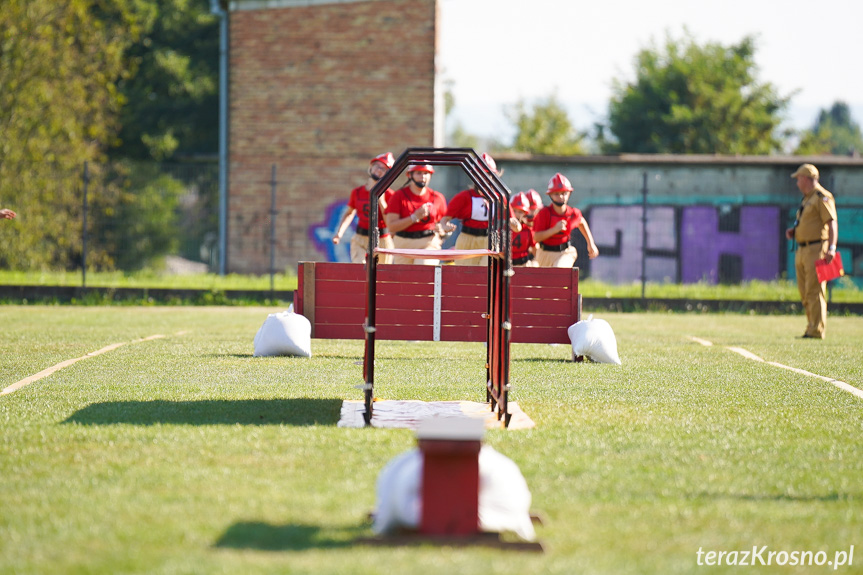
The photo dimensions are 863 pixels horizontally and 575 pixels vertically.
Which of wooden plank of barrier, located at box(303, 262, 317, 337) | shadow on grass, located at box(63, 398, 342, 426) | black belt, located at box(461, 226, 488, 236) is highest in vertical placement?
black belt, located at box(461, 226, 488, 236)

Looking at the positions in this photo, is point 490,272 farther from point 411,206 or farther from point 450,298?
point 411,206

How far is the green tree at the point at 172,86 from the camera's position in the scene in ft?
127

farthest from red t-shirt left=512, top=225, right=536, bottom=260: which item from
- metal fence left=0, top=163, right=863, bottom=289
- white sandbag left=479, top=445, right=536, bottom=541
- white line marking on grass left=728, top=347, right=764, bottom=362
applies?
white sandbag left=479, top=445, right=536, bottom=541

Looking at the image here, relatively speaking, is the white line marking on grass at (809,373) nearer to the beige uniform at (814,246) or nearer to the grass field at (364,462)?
the grass field at (364,462)

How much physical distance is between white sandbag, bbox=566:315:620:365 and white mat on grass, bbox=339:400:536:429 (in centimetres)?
309

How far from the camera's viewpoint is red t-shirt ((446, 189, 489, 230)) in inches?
516

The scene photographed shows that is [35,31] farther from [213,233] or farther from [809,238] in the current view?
[809,238]

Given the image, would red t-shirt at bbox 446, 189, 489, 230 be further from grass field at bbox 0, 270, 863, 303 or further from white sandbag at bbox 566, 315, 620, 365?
grass field at bbox 0, 270, 863, 303

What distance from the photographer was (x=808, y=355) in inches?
480

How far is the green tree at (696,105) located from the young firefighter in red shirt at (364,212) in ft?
114

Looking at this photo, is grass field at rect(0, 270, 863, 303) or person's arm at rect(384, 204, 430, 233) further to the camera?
grass field at rect(0, 270, 863, 303)

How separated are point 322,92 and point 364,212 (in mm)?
14572

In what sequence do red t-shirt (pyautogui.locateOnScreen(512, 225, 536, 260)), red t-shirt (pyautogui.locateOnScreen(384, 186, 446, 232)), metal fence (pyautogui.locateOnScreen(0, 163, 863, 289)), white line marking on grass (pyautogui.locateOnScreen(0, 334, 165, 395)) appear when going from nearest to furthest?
white line marking on grass (pyautogui.locateOnScreen(0, 334, 165, 395)) < red t-shirt (pyautogui.locateOnScreen(384, 186, 446, 232)) < red t-shirt (pyautogui.locateOnScreen(512, 225, 536, 260)) < metal fence (pyautogui.locateOnScreen(0, 163, 863, 289))

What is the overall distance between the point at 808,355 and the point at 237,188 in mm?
17934
